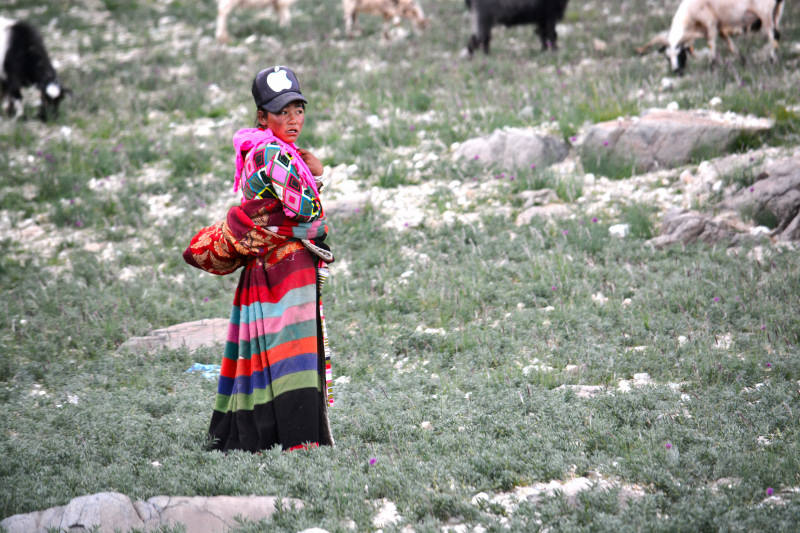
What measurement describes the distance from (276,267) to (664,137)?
18.0 ft

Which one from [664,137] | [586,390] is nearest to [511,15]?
[664,137]

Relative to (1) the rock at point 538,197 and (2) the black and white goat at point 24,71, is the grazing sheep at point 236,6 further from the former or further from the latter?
(1) the rock at point 538,197

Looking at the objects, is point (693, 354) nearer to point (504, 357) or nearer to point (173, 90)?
point (504, 357)

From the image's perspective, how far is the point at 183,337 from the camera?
5.58 meters

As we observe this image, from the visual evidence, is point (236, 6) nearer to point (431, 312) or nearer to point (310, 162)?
point (431, 312)

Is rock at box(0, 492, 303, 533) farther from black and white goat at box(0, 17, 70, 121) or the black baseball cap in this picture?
black and white goat at box(0, 17, 70, 121)

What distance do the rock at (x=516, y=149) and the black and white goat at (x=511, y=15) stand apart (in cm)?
408

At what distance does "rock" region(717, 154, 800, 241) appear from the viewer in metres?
6.22

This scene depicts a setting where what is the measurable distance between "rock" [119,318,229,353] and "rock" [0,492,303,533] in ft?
7.70

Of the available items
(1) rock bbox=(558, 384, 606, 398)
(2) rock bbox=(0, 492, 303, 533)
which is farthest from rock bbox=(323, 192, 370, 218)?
(2) rock bbox=(0, 492, 303, 533)

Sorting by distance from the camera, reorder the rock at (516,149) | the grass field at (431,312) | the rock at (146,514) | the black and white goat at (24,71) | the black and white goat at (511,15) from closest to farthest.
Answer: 1. the rock at (146,514)
2. the grass field at (431,312)
3. the rock at (516,149)
4. the black and white goat at (24,71)
5. the black and white goat at (511,15)

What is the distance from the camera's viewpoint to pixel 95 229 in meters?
8.06

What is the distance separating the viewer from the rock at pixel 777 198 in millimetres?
6219

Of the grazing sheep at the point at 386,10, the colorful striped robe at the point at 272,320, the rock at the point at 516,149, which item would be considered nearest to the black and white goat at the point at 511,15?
the grazing sheep at the point at 386,10
